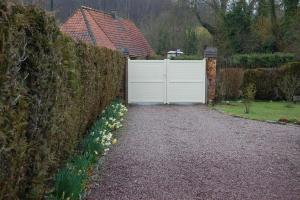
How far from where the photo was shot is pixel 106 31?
25578 mm

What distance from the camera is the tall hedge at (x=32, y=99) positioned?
2830 millimetres

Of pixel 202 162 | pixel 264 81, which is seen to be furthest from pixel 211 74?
pixel 202 162

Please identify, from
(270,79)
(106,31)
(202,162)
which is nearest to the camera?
(202,162)

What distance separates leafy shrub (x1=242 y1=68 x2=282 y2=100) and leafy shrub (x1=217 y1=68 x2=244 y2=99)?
72cm

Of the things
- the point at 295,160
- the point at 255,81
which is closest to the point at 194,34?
the point at 255,81

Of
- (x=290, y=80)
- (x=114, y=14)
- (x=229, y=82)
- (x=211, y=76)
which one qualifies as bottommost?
(x=229, y=82)

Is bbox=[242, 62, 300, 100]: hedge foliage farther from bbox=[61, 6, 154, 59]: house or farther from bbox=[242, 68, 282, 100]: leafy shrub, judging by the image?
bbox=[61, 6, 154, 59]: house

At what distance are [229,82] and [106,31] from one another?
29.7ft

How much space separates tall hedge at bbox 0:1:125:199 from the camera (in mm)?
2830

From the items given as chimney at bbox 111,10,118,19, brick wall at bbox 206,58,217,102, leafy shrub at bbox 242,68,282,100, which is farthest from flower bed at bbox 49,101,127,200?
chimney at bbox 111,10,118,19

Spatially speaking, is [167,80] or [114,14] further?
[114,14]

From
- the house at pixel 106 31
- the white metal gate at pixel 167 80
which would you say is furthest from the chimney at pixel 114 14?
the white metal gate at pixel 167 80

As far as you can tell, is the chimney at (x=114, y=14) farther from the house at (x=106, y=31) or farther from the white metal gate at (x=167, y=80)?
the white metal gate at (x=167, y=80)

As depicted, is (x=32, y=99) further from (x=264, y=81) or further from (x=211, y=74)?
(x=264, y=81)
